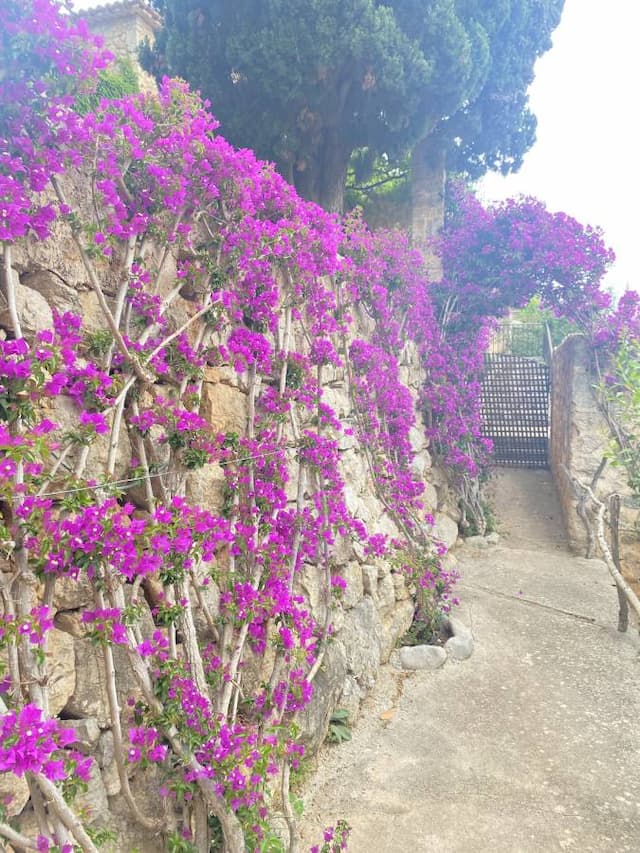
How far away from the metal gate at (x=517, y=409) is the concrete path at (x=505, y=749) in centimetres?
422

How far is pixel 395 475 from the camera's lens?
4902mm

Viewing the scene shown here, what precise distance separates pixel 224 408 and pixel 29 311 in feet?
3.72

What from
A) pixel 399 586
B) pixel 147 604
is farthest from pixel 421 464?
pixel 147 604

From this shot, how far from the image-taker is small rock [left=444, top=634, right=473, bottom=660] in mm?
3744

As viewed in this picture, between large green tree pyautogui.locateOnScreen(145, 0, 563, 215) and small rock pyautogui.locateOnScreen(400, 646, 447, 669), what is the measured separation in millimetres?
4869

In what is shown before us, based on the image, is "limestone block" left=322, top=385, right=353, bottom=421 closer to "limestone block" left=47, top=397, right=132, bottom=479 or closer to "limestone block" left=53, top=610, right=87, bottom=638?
"limestone block" left=47, top=397, right=132, bottom=479

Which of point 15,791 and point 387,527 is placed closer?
point 15,791

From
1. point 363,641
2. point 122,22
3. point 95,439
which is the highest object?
point 122,22

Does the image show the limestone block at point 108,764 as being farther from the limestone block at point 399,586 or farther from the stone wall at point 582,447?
the stone wall at point 582,447

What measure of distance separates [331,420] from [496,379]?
5.83 meters

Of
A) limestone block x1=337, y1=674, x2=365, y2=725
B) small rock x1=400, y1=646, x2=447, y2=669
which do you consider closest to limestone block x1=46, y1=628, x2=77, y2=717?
limestone block x1=337, y1=674, x2=365, y2=725

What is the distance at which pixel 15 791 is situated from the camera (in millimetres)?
1624

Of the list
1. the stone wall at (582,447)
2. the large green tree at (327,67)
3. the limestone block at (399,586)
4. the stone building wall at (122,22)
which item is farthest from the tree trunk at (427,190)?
the limestone block at (399,586)

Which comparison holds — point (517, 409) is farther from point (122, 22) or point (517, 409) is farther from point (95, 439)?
point (122, 22)
